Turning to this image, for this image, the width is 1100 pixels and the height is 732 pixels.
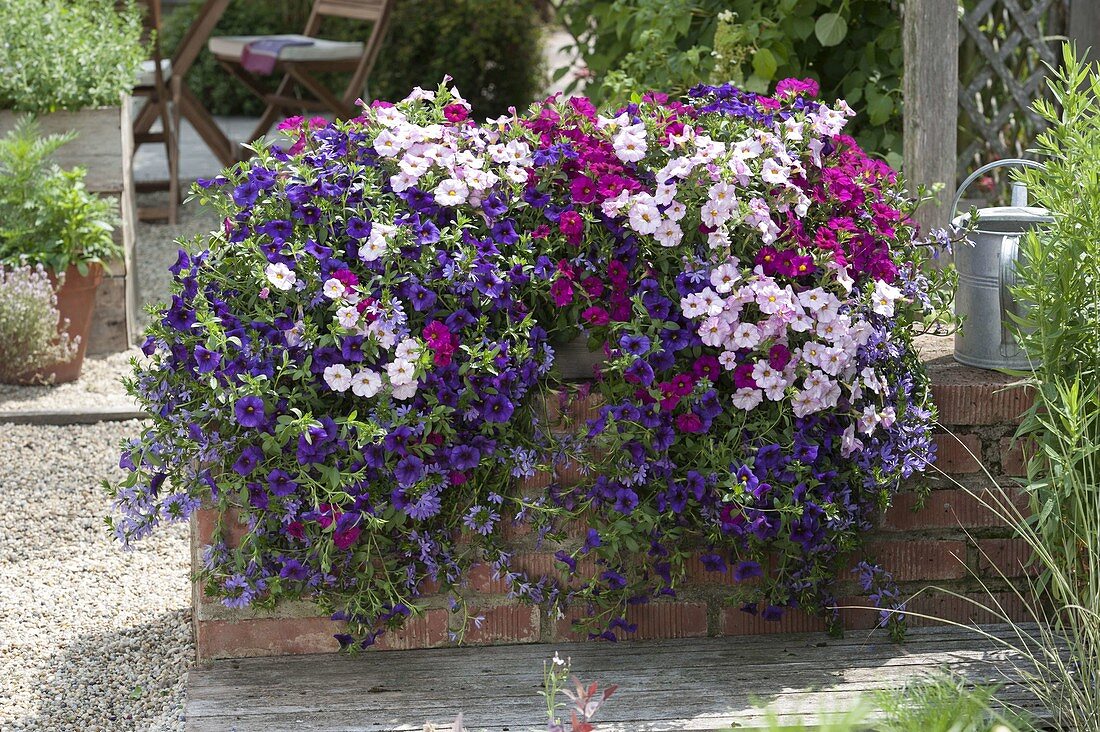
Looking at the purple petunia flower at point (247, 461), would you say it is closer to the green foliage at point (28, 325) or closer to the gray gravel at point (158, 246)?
the green foliage at point (28, 325)

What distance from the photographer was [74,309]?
13.4 feet

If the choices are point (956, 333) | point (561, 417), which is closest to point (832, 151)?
point (956, 333)

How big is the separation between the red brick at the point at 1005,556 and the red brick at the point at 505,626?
0.83 metres

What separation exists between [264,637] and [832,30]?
255 cm

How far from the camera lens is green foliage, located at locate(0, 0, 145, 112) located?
165 inches

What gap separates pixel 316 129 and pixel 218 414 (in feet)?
1.98

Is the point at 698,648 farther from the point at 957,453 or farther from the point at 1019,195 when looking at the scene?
the point at 1019,195

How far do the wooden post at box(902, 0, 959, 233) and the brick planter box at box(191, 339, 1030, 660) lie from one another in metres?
0.96

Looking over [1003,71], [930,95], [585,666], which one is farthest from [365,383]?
[1003,71]

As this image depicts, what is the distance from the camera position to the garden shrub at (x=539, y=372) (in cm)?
204

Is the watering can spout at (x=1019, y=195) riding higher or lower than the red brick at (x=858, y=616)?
higher

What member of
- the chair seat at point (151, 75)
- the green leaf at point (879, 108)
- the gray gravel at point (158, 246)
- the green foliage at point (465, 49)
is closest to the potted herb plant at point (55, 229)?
the gray gravel at point (158, 246)

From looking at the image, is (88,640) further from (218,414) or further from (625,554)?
(625,554)

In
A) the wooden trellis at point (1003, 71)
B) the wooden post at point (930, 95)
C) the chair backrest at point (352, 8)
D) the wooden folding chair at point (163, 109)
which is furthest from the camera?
the chair backrest at point (352, 8)
